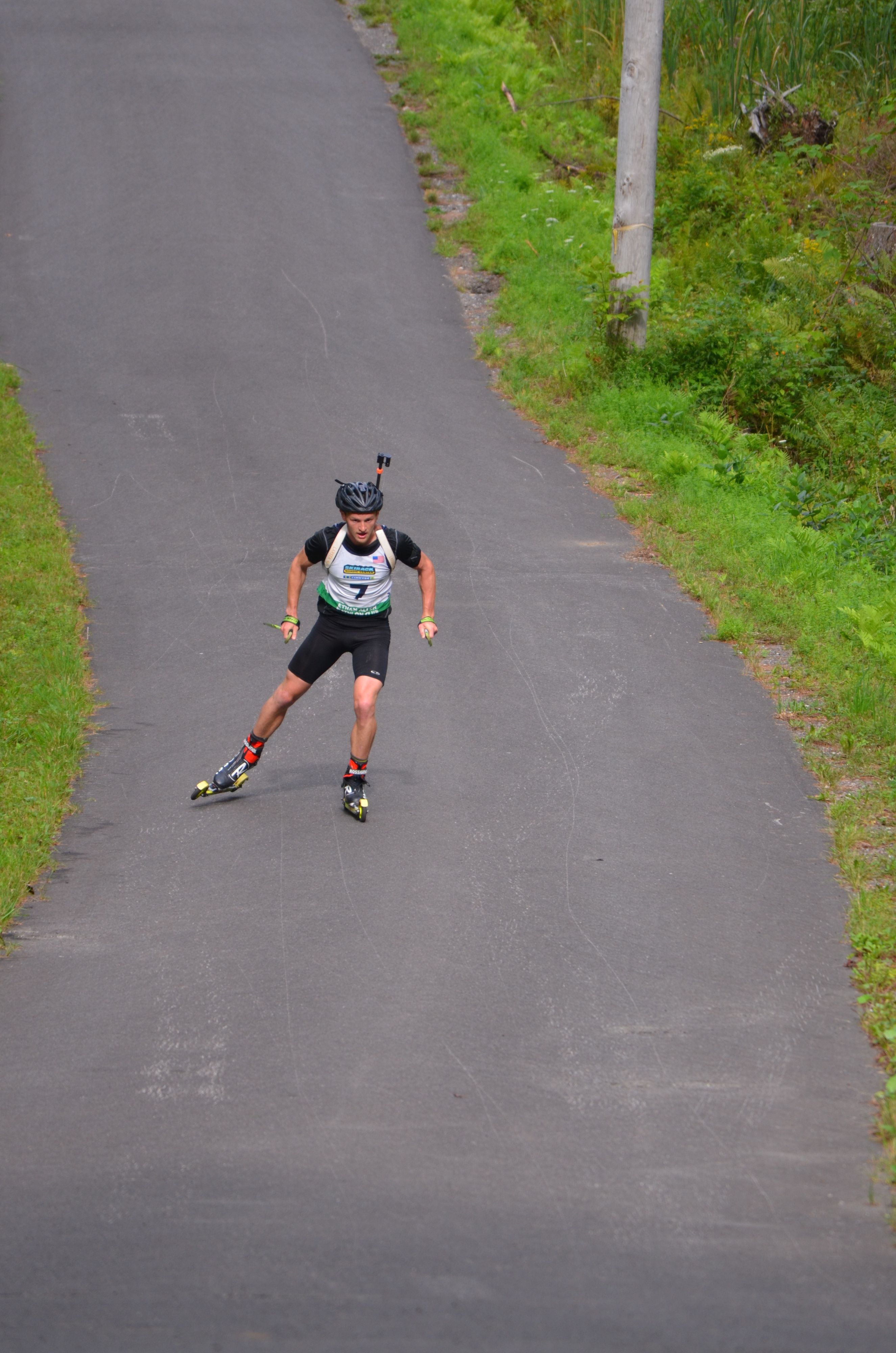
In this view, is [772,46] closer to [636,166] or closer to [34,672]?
[636,166]

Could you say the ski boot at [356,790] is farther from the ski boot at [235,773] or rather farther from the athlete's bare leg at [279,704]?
the ski boot at [235,773]

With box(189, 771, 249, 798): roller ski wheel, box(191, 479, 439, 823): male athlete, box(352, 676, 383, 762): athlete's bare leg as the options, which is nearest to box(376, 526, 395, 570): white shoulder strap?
box(191, 479, 439, 823): male athlete

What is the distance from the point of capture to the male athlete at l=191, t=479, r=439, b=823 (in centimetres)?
760

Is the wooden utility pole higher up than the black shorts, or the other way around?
the wooden utility pole

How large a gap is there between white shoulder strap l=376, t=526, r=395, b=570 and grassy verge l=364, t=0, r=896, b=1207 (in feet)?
9.78

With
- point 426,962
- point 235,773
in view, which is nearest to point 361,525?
point 235,773

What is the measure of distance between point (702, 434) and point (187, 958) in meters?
9.31

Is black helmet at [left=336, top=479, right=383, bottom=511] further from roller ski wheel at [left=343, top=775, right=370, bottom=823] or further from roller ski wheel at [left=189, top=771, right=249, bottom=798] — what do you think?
roller ski wheel at [left=189, top=771, right=249, bottom=798]

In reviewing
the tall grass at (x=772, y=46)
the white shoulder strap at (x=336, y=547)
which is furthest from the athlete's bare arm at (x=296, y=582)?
the tall grass at (x=772, y=46)

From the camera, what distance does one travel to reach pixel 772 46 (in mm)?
21156

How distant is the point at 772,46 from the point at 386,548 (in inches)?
677

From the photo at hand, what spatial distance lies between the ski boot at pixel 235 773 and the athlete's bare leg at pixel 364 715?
2.29ft

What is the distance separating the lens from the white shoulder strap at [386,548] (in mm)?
7668

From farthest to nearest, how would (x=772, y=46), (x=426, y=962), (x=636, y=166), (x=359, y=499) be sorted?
1. (x=772, y=46)
2. (x=636, y=166)
3. (x=359, y=499)
4. (x=426, y=962)
